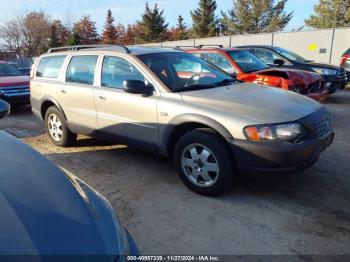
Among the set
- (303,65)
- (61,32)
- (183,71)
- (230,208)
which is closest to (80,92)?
(183,71)

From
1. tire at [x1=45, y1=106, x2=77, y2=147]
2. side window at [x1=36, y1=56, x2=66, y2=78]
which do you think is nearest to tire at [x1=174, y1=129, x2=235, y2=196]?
tire at [x1=45, y1=106, x2=77, y2=147]

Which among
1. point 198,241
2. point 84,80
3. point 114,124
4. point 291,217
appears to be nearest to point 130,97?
point 114,124

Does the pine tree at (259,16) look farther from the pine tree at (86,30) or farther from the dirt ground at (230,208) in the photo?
the dirt ground at (230,208)

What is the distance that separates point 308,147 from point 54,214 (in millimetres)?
2629

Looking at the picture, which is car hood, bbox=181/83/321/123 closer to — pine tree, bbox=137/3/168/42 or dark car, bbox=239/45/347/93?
dark car, bbox=239/45/347/93

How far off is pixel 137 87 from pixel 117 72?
74 cm

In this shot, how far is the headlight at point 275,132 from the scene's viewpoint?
10.9 feet

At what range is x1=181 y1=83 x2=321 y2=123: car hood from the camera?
342cm

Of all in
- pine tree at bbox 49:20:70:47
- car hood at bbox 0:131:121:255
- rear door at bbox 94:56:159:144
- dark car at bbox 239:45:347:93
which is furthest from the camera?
pine tree at bbox 49:20:70:47

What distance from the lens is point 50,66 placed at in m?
5.90

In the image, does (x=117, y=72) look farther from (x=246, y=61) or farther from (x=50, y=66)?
(x=246, y=61)

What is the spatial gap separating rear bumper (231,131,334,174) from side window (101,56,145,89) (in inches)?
63.9

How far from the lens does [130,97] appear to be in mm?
4320

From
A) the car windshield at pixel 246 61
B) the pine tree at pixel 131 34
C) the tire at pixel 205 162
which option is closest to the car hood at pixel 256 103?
the tire at pixel 205 162
